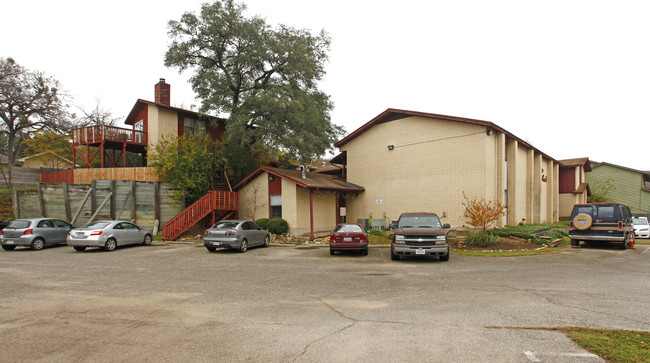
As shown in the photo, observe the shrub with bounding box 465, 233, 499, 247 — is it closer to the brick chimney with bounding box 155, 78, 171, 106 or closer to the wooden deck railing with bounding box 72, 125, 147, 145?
the wooden deck railing with bounding box 72, 125, 147, 145

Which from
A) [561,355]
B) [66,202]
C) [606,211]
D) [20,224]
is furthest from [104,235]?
[606,211]

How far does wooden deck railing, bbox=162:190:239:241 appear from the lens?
21.8 m

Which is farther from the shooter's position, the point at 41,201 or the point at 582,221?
Result: the point at 41,201

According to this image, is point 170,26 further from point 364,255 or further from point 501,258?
point 501,258

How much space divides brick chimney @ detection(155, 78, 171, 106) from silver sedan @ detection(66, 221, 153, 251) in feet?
51.0

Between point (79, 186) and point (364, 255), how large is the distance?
18.1 meters

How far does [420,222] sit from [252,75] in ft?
62.4

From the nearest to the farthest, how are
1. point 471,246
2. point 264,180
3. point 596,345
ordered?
1. point 596,345
2. point 471,246
3. point 264,180

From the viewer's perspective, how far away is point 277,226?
71.8ft

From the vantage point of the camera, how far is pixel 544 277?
10.2m

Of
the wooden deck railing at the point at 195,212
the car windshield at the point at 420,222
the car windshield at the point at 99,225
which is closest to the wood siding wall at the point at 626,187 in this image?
the car windshield at the point at 420,222

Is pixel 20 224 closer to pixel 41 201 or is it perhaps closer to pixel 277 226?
pixel 41 201

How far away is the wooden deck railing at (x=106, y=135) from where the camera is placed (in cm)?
2748

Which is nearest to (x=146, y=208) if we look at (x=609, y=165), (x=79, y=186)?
(x=79, y=186)
